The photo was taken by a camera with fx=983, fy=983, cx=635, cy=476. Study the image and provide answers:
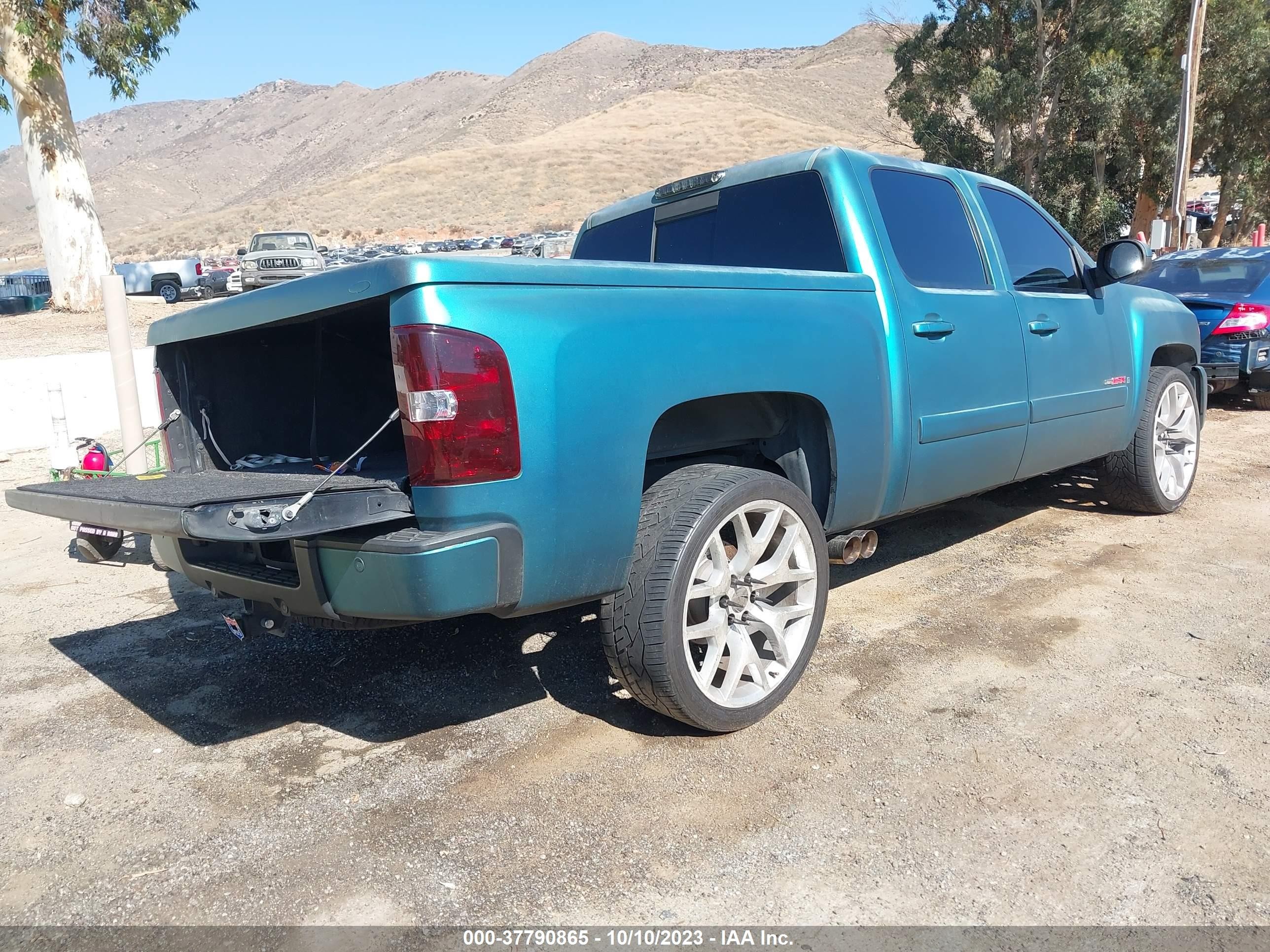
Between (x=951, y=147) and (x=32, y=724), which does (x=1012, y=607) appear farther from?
(x=951, y=147)

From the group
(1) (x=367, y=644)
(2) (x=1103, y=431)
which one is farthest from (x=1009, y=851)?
(2) (x=1103, y=431)

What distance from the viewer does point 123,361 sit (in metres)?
5.80

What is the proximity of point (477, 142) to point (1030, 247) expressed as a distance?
110 meters

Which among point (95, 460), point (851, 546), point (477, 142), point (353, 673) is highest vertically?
point (477, 142)

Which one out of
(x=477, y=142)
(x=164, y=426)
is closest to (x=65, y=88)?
(x=164, y=426)

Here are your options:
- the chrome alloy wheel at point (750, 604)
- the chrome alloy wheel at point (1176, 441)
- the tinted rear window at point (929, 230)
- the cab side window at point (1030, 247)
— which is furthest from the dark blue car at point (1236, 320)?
the chrome alloy wheel at point (750, 604)

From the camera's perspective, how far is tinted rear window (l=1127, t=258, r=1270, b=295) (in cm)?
966

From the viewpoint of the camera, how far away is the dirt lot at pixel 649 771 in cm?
249

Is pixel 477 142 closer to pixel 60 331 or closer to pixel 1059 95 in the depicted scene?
pixel 1059 95

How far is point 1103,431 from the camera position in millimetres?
5137

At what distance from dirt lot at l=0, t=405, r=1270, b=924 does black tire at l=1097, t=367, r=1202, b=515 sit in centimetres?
86

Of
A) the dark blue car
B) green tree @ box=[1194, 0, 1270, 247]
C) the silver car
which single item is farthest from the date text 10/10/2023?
green tree @ box=[1194, 0, 1270, 247]

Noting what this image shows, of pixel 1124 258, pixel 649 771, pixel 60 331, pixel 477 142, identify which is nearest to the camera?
pixel 649 771

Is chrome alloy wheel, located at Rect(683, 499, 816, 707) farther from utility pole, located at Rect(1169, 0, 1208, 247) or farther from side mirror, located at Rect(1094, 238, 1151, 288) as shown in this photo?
utility pole, located at Rect(1169, 0, 1208, 247)
